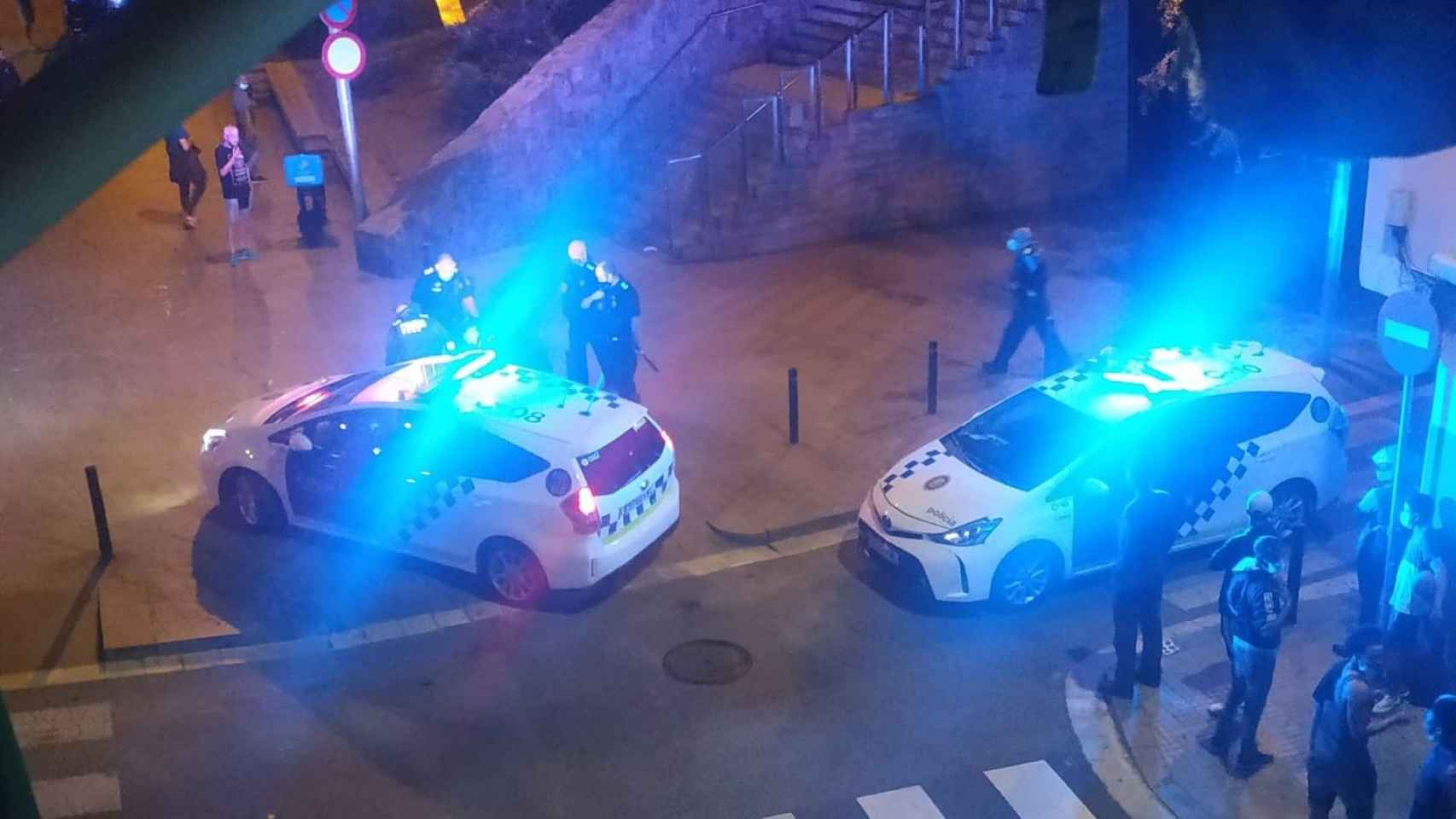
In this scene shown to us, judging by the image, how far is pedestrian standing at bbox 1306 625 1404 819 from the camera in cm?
726

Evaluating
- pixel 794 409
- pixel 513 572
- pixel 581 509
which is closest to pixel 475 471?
pixel 513 572

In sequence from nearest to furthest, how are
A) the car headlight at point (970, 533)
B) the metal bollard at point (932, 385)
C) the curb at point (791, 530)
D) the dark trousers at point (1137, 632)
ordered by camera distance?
the dark trousers at point (1137, 632)
the car headlight at point (970, 533)
the curb at point (791, 530)
the metal bollard at point (932, 385)

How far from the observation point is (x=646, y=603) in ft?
36.8

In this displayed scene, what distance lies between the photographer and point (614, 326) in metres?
14.2

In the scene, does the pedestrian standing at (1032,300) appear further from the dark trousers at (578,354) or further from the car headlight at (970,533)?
the car headlight at (970,533)

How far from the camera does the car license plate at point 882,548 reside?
10.9 meters

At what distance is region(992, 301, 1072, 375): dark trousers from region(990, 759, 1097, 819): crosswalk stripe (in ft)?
22.5

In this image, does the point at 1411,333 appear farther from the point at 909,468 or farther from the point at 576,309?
the point at 576,309

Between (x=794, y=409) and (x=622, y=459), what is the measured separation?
308cm

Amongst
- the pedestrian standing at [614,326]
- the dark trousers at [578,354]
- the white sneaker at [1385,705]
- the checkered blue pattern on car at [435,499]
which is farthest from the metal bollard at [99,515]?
the white sneaker at [1385,705]

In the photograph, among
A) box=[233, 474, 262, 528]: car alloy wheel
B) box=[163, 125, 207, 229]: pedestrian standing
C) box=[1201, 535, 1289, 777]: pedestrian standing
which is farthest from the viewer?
box=[163, 125, 207, 229]: pedestrian standing

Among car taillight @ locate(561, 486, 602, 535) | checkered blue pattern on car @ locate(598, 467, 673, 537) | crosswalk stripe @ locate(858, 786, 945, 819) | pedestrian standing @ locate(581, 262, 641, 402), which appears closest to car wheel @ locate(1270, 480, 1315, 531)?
crosswalk stripe @ locate(858, 786, 945, 819)

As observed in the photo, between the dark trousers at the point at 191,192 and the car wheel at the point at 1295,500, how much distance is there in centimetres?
1522

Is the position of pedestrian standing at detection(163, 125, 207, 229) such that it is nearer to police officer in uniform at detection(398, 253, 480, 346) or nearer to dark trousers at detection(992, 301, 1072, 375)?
police officer in uniform at detection(398, 253, 480, 346)
